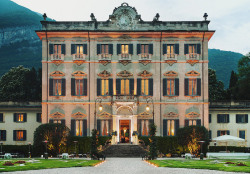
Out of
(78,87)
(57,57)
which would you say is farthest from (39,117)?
(57,57)

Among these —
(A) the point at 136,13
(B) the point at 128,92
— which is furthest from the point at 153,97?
(A) the point at 136,13

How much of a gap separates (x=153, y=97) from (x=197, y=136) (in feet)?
25.5

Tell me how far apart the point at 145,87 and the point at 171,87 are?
11.1ft

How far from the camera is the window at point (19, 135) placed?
172 feet

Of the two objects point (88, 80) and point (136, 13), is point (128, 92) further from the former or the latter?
point (136, 13)

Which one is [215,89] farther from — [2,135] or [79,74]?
[2,135]

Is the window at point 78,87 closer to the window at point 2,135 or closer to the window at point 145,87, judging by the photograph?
the window at point 145,87

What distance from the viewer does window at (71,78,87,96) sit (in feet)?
162

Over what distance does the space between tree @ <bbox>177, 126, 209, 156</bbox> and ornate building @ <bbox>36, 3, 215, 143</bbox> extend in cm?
293

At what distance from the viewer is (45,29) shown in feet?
165

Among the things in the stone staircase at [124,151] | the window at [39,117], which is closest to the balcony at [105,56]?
the stone staircase at [124,151]

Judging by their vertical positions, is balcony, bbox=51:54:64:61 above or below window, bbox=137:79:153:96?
above

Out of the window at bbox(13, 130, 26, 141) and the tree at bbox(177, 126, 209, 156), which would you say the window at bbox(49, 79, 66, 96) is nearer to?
the window at bbox(13, 130, 26, 141)

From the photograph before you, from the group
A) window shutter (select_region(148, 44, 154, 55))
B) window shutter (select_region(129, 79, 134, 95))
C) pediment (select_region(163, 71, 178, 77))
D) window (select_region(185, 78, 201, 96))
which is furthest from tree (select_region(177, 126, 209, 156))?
window shutter (select_region(148, 44, 154, 55))
